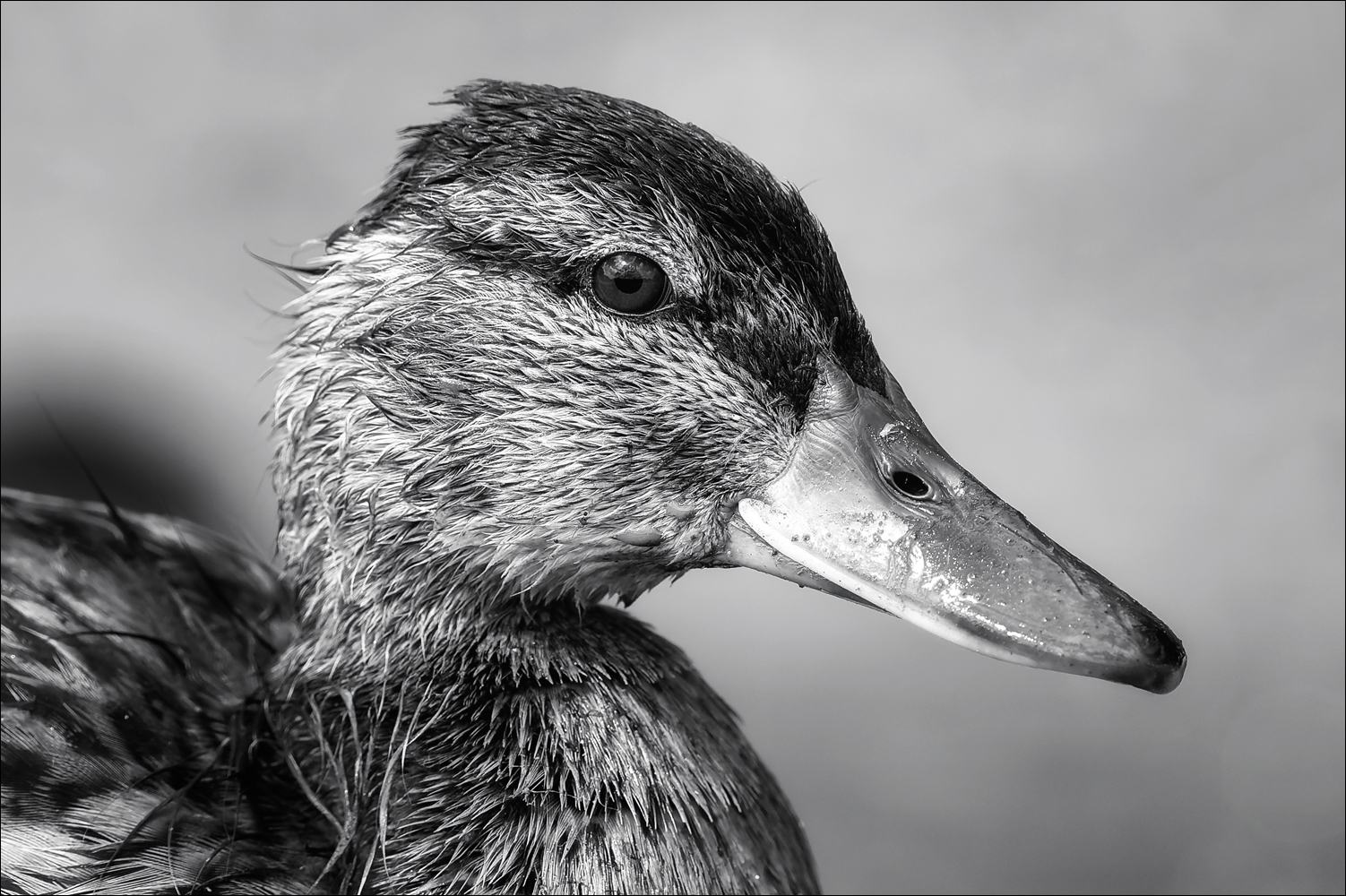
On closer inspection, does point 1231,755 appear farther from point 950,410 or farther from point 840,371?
point 840,371

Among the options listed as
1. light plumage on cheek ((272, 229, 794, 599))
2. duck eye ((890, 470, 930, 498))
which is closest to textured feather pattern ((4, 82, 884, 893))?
light plumage on cheek ((272, 229, 794, 599))

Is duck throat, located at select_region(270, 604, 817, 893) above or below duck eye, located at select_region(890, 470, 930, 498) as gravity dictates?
below

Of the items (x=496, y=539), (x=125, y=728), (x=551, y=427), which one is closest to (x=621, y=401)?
(x=551, y=427)

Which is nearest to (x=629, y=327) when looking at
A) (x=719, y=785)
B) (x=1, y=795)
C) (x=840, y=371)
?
(x=840, y=371)

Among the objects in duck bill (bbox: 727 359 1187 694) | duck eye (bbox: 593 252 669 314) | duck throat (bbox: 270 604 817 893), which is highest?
duck eye (bbox: 593 252 669 314)

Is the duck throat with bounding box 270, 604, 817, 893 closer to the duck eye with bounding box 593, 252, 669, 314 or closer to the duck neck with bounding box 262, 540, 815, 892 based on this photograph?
the duck neck with bounding box 262, 540, 815, 892

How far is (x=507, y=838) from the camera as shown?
59.4 inches

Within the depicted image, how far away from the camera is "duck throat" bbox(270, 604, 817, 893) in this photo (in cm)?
151

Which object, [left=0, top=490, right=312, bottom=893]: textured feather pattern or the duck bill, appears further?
[left=0, top=490, right=312, bottom=893]: textured feather pattern

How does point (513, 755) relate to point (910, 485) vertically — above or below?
below

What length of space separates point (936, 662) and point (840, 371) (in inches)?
94.2

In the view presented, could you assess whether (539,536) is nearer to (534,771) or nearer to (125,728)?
(534,771)

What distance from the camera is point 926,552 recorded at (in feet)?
4.75

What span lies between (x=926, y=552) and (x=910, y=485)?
0.10 metres
